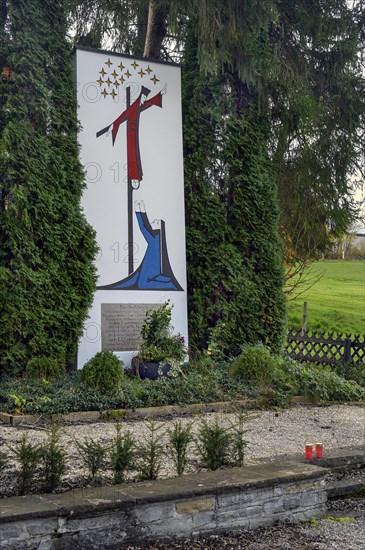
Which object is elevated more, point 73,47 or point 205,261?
point 73,47

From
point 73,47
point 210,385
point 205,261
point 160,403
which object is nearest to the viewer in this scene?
point 160,403

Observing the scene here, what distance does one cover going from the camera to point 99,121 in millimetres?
10484

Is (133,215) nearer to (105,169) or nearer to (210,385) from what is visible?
(105,169)

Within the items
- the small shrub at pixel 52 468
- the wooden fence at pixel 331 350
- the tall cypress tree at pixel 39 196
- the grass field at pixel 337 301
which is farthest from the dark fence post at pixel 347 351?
the small shrub at pixel 52 468

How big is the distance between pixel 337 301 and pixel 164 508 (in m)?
23.3

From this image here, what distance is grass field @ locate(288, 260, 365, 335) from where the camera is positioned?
2302cm

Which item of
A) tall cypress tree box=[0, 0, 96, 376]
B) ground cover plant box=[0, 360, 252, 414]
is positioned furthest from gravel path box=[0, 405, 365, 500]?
tall cypress tree box=[0, 0, 96, 376]

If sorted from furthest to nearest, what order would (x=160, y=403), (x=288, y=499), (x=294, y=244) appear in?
1. (x=294, y=244)
2. (x=160, y=403)
3. (x=288, y=499)

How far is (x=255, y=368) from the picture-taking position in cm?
946

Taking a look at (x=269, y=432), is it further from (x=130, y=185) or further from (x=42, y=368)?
(x=130, y=185)

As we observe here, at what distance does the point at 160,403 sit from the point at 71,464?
3.09 metres

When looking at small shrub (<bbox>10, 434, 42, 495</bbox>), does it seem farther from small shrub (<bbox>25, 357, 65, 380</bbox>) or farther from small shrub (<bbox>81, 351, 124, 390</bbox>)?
small shrub (<bbox>25, 357, 65, 380</bbox>)

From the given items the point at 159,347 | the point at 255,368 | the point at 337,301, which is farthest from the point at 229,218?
the point at 337,301

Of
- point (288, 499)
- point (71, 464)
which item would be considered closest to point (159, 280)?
point (71, 464)
